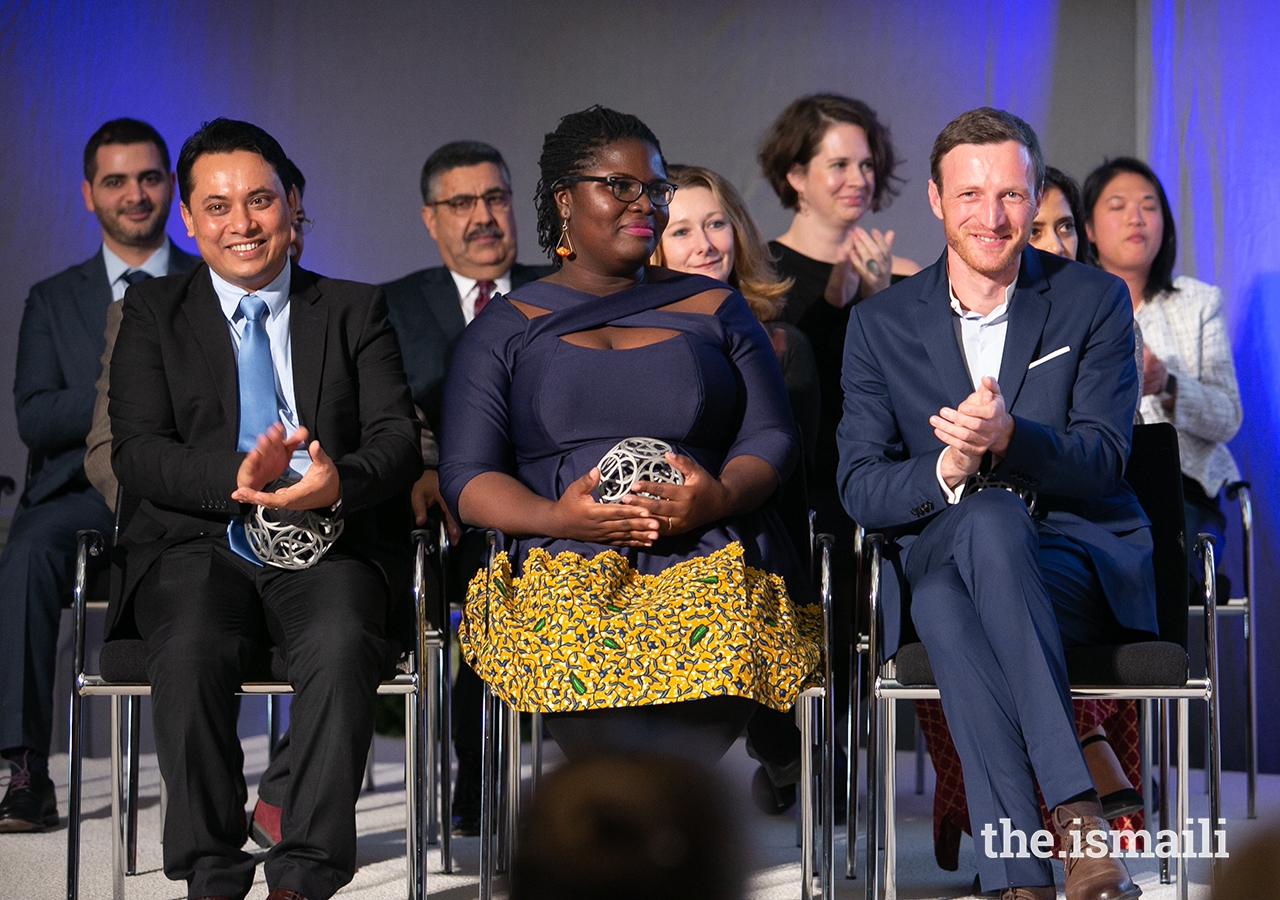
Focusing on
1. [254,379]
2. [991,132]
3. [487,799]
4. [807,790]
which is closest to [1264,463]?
[991,132]

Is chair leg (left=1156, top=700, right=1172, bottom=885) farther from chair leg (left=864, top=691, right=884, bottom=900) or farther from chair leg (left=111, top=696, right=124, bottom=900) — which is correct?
chair leg (left=111, top=696, right=124, bottom=900)

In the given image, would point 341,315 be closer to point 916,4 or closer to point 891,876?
point 891,876

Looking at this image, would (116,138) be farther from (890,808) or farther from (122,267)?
(890,808)

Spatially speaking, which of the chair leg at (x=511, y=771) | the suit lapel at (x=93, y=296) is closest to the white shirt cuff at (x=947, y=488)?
the chair leg at (x=511, y=771)

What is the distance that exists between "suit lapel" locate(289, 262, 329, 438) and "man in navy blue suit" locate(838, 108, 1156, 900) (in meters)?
1.11

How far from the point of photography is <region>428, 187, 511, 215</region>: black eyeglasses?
448 cm

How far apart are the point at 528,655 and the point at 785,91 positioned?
305cm

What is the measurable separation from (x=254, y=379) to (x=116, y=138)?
180cm

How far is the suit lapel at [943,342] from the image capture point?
2.97 meters

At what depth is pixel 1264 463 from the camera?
462 centimetres

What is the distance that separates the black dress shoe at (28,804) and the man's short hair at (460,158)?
6.67 feet

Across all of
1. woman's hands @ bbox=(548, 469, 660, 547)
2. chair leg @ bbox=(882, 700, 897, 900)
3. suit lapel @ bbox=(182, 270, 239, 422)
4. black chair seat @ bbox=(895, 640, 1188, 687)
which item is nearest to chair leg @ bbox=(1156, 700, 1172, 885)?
black chair seat @ bbox=(895, 640, 1188, 687)

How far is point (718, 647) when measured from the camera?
101 inches

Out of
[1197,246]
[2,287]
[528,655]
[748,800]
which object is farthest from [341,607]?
[1197,246]
